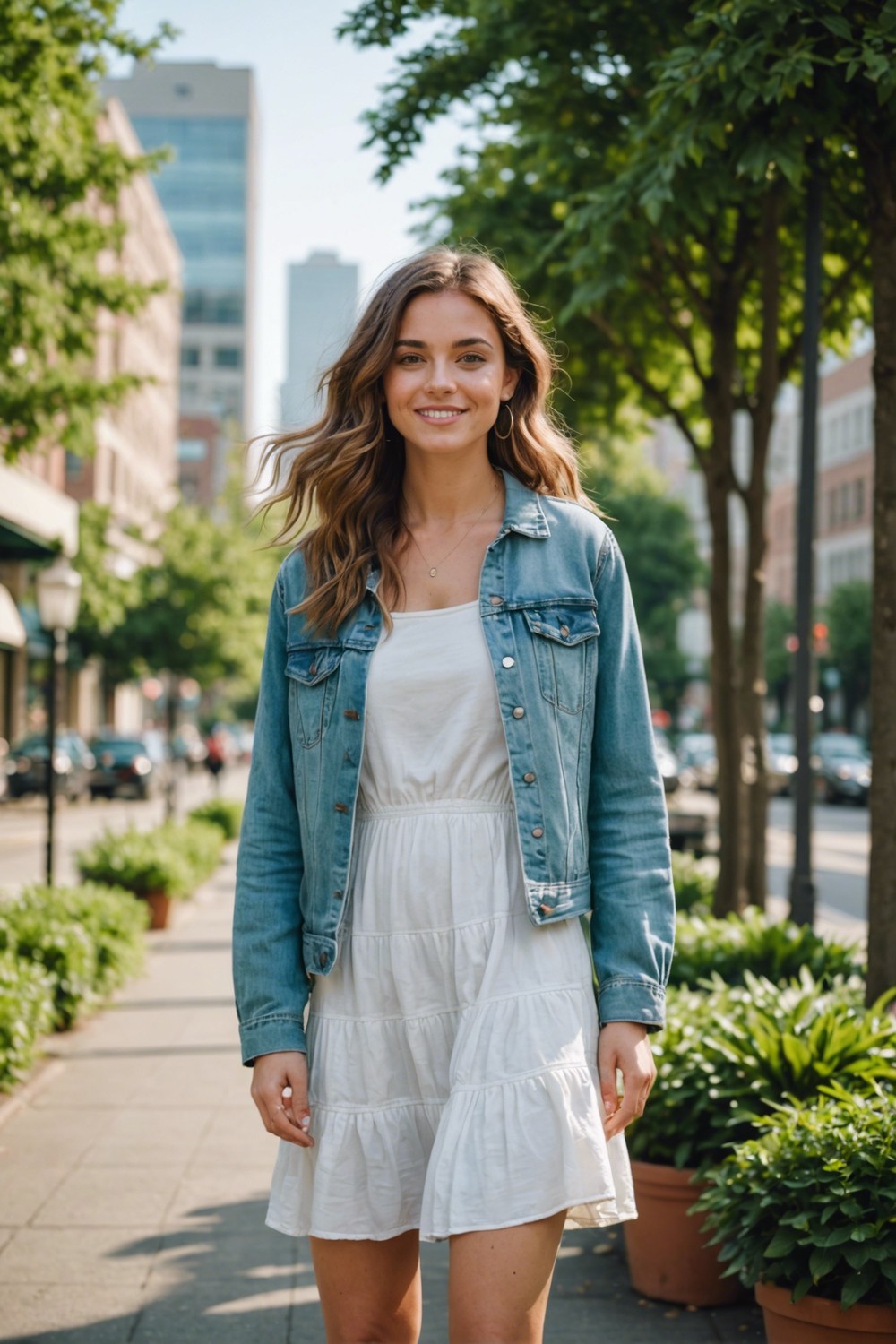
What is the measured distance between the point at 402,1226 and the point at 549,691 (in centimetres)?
86

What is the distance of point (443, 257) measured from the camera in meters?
2.61

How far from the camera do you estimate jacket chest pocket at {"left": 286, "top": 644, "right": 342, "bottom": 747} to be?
254 centimetres

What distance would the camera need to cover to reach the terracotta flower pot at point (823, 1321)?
3.46 metres

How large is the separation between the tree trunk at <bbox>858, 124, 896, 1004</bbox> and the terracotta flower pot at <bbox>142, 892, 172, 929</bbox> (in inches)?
357

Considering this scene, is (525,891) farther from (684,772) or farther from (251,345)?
(251,345)

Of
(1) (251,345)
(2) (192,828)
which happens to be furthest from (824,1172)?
(1) (251,345)

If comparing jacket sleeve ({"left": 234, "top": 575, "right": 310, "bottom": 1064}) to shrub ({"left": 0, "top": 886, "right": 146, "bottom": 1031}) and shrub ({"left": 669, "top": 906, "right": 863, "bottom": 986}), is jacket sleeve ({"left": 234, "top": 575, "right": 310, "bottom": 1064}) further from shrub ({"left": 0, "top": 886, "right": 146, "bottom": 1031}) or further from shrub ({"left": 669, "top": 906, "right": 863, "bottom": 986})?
shrub ({"left": 0, "top": 886, "right": 146, "bottom": 1031})

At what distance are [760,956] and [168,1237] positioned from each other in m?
3.08

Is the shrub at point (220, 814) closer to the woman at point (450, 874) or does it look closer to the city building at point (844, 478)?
the woman at point (450, 874)

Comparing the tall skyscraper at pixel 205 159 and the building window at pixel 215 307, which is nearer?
the building window at pixel 215 307

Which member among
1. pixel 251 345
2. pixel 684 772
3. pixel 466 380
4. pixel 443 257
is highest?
pixel 251 345

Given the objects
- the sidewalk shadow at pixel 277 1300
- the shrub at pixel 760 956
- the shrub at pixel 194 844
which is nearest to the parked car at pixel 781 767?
the shrub at pixel 194 844

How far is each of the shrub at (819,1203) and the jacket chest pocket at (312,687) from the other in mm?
1799

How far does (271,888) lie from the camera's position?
2.56 m
